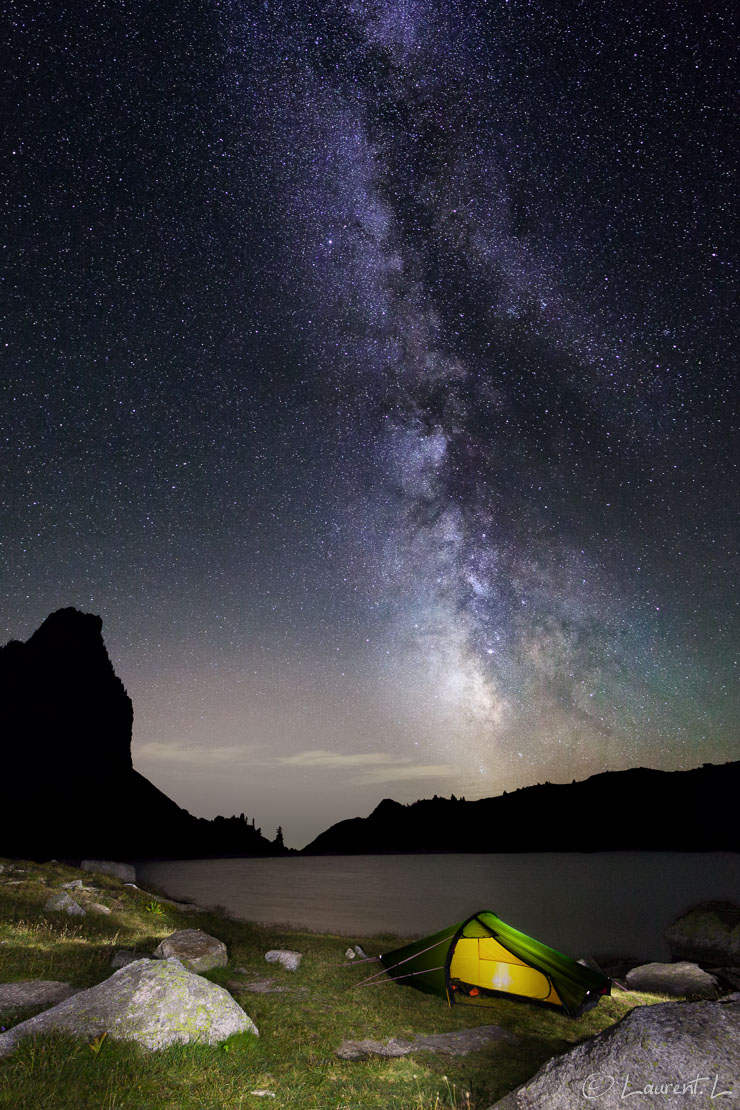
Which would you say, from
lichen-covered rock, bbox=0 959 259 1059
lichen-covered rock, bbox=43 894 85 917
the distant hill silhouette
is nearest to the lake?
lichen-covered rock, bbox=43 894 85 917

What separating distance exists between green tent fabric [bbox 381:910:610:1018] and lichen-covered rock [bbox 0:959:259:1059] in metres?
6.29

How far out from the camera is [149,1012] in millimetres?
8039

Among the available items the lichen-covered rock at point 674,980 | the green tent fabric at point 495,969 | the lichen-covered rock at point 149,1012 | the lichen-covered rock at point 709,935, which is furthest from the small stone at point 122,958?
the lichen-covered rock at point 709,935

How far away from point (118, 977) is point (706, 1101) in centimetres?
770

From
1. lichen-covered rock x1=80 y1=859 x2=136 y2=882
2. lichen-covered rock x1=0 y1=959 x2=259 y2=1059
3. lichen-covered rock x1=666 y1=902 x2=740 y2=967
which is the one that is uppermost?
lichen-covered rock x1=0 y1=959 x2=259 y2=1059

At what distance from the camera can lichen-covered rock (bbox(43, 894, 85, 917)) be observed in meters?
17.7

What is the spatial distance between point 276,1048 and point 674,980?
14489 mm

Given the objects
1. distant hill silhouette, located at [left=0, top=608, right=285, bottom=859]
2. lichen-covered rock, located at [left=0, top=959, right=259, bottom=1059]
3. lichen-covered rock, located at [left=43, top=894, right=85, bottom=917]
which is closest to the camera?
lichen-covered rock, located at [left=0, top=959, right=259, bottom=1059]

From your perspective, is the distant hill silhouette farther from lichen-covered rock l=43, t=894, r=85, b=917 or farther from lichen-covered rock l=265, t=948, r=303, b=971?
lichen-covered rock l=265, t=948, r=303, b=971

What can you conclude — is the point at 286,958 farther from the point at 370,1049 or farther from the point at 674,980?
the point at 674,980

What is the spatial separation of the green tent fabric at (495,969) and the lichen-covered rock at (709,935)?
1754cm

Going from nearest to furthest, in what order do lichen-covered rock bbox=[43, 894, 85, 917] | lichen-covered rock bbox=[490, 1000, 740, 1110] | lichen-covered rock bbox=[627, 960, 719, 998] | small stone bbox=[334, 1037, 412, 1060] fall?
lichen-covered rock bbox=[490, 1000, 740, 1110]
small stone bbox=[334, 1037, 412, 1060]
lichen-covered rock bbox=[627, 960, 719, 998]
lichen-covered rock bbox=[43, 894, 85, 917]

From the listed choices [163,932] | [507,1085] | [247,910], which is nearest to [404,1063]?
[507,1085]

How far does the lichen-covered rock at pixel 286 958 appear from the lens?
597 inches
